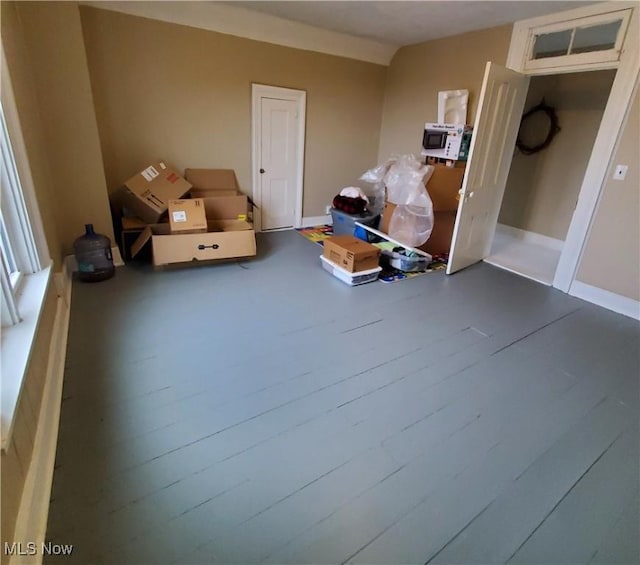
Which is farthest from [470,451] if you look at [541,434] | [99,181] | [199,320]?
[99,181]

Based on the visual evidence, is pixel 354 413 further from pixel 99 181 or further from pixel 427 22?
pixel 427 22

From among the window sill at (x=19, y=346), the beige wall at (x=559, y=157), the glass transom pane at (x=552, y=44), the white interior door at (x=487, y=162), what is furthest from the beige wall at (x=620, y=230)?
the window sill at (x=19, y=346)

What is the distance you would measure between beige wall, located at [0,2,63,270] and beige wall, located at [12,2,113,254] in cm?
5

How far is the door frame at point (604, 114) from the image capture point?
2.89 meters

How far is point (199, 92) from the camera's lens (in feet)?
13.0

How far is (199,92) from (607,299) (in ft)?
14.8

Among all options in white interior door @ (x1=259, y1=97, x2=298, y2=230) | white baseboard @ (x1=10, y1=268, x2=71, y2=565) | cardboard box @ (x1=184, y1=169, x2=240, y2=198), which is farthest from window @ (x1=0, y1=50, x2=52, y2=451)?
white interior door @ (x1=259, y1=97, x2=298, y2=230)

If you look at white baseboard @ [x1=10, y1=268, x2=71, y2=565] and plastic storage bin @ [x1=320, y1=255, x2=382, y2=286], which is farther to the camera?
plastic storage bin @ [x1=320, y1=255, x2=382, y2=286]

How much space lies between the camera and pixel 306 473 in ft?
5.16

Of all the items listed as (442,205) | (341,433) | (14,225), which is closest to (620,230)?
(442,205)

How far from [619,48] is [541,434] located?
312 cm

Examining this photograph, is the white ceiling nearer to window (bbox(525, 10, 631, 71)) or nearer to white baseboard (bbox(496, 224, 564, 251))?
window (bbox(525, 10, 631, 71))

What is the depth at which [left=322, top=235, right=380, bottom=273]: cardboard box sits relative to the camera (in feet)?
11.2

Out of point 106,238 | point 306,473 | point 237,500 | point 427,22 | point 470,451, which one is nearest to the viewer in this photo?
point 237,500
